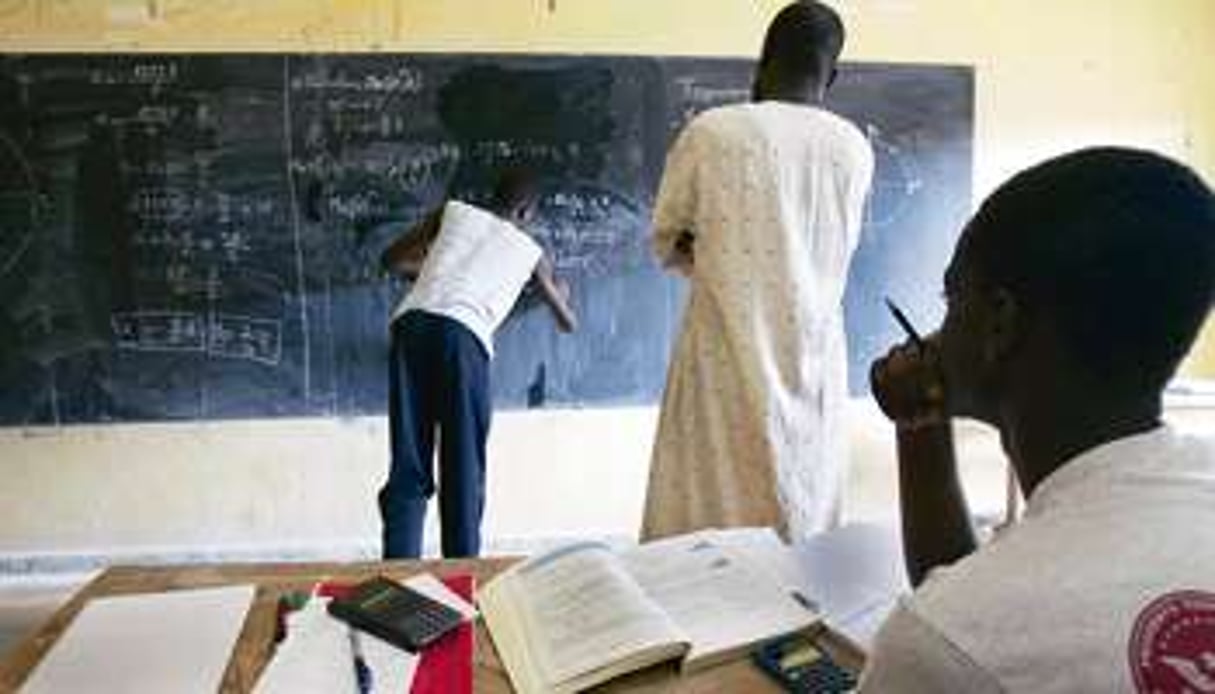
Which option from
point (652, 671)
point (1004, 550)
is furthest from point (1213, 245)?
point (652, 671)

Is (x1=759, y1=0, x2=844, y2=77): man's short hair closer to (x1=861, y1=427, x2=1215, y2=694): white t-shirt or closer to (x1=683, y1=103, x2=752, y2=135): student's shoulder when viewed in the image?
(x1=683, y1=103, x2=752, y2=135): student's shoulder

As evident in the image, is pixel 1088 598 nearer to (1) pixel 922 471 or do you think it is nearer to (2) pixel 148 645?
(1) pixel 922 471

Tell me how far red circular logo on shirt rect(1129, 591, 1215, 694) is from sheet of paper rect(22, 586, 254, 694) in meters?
0.85

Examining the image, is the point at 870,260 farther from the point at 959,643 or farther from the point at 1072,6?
the point at 959,643

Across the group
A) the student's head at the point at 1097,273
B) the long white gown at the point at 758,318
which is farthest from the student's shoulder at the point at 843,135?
the student's head at the point at 1097,273

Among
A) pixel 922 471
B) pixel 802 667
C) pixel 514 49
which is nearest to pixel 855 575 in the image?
pixel 922 471

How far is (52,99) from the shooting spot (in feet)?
10.6

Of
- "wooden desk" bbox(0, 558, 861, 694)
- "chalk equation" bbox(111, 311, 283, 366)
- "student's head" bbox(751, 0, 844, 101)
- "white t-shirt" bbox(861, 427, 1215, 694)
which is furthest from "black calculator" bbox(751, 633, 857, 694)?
"chalk equation" bbox(111, 311, 283, 366)

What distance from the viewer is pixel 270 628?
129cm

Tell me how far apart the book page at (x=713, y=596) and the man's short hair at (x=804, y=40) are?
1.14 metres

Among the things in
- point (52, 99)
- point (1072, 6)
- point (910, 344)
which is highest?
point (1072, 6)

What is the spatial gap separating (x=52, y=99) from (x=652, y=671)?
2.83m

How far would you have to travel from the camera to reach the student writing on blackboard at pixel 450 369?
9.61 feet

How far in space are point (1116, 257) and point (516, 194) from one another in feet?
8.36
